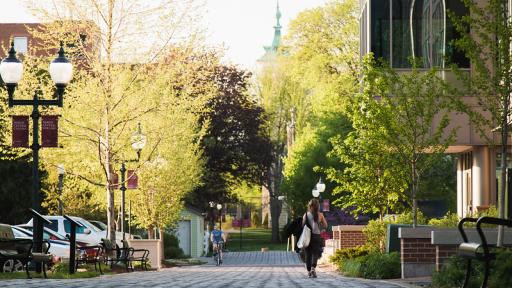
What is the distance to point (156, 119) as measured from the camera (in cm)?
3697

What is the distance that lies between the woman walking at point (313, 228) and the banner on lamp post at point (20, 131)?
600cm

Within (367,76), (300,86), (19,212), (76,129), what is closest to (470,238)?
(367,76)

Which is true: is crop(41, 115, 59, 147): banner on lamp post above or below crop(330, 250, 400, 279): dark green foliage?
above

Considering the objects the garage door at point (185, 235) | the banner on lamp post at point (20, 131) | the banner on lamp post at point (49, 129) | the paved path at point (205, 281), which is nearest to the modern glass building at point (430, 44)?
the paved path at point (205, 281)

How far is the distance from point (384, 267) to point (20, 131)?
805 cm

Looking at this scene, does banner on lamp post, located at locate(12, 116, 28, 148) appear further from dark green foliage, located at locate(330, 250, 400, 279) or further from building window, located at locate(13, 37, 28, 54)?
building window, located at locate(13, 37, 28, 54)

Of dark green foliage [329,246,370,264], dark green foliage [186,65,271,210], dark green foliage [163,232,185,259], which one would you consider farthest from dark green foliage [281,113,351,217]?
dark green foliage [329,246,370,264]

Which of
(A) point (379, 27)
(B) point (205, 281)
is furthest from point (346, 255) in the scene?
(B) point (205, 281)

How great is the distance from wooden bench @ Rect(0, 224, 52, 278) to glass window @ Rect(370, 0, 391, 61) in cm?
1852

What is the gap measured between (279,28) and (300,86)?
94138mm

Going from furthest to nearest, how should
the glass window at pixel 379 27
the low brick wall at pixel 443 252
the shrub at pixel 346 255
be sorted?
the glass window at pixel 379 27 → the shrub at pixel 346 255 → the low brick wall at pixel 443 252

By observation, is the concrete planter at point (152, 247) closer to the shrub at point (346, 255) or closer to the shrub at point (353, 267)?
the shrub at point (346, 255)

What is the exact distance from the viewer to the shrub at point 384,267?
24.0 meters

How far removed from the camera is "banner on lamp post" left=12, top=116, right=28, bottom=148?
2409 centimetres
